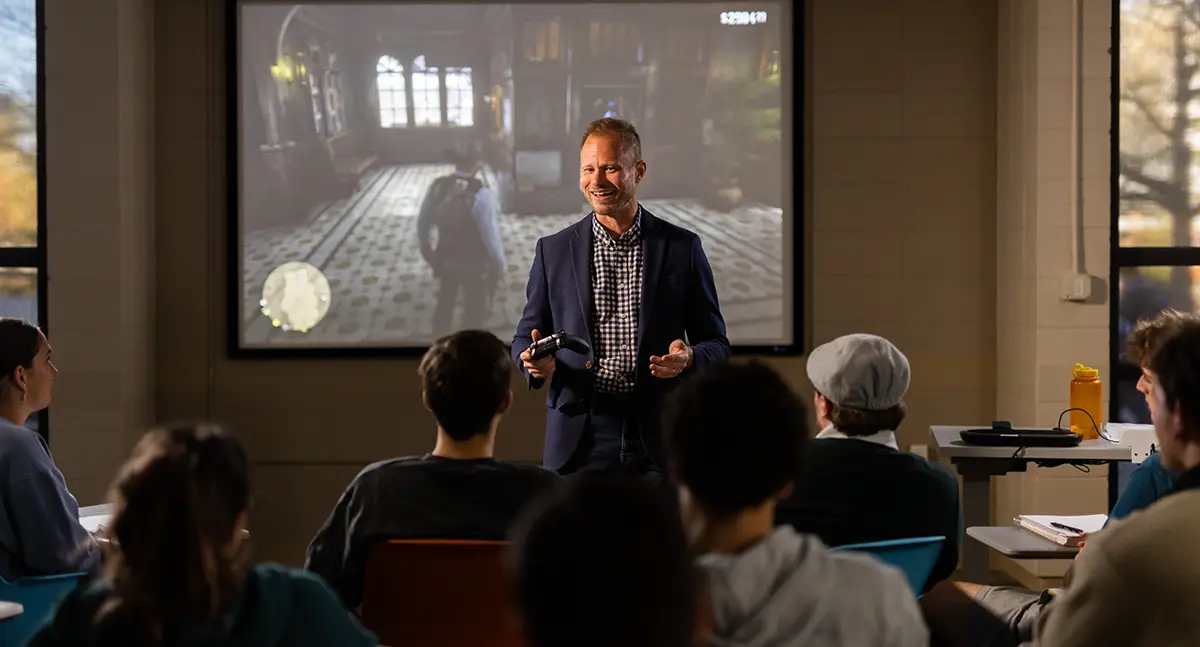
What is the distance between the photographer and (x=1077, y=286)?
4.74 meters

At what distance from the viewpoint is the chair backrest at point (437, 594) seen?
1.87 meters

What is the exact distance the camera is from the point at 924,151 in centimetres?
508

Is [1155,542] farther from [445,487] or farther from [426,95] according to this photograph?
[426,95]

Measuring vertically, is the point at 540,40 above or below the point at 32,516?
above

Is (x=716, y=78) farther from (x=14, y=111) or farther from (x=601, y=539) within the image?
(x=601, y=539)

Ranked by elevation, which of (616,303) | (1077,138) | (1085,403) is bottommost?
→ (1085,403)

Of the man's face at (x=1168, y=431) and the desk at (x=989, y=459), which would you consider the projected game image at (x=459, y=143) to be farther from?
the man's face at (x=1168, y=431)

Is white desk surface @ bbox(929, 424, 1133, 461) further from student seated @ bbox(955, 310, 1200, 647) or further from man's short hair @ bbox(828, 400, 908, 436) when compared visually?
man's short hair @ bbox(828, 400, 908, 436)

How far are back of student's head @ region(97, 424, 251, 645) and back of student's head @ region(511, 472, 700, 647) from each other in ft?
1.73

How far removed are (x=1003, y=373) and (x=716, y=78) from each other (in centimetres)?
168

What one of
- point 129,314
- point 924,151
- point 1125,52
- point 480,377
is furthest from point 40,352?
point 1125,52

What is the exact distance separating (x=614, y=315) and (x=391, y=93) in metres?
2.15

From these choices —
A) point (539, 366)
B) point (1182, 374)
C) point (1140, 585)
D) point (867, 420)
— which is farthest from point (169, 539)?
point (539, 366)

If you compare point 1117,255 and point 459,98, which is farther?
point 459,98
